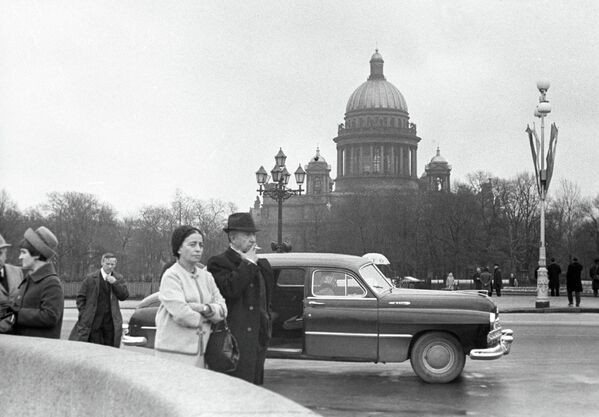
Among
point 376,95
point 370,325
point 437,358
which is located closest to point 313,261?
point 370,325

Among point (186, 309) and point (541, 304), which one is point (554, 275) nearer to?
point (541, 304)

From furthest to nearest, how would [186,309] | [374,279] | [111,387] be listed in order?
1. [374,279]
2. [186,309]
3. [111,387]

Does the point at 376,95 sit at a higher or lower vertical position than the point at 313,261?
higher

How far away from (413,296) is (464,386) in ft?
4.14

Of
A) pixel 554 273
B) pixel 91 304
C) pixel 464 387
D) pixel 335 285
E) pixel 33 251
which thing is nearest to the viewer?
pixel 33 251

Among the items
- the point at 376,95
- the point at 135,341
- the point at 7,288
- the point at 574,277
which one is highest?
the point at 376,95

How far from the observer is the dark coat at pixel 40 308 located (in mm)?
6156

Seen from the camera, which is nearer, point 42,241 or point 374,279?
point 42,241

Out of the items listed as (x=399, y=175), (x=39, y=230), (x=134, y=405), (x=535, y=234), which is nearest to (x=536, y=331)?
(x=39, y=230)

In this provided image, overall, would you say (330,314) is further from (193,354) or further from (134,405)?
(134,405)

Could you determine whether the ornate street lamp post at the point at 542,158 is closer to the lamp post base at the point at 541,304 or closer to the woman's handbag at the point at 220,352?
the lamp post base at the point at 541,304

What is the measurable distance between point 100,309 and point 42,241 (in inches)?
147

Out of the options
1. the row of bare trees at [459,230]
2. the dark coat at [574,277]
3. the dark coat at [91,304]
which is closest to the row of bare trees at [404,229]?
the row of bare trees at [459,230]

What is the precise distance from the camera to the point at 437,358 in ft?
36.4
